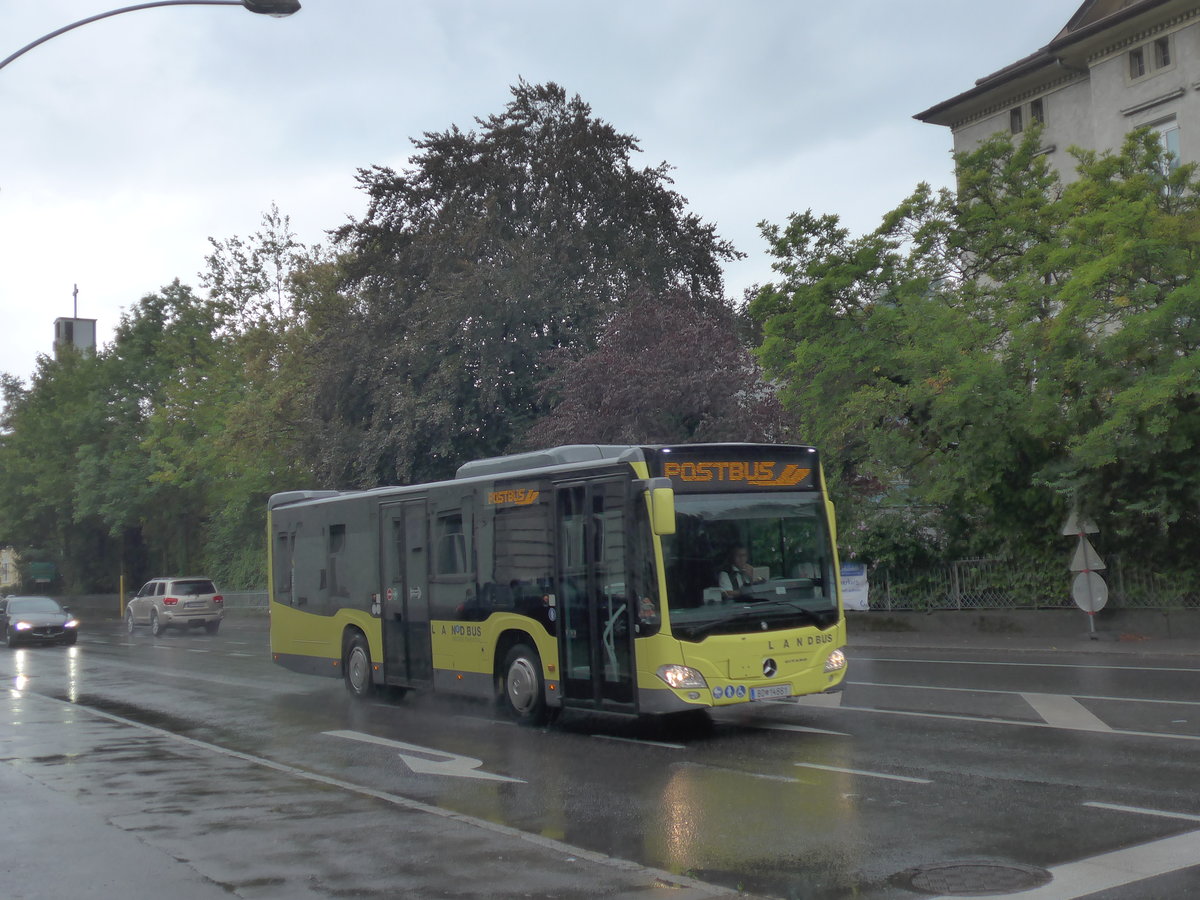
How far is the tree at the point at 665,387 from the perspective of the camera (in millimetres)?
28406

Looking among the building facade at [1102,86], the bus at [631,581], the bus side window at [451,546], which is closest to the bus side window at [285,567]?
the bus at [631,581]

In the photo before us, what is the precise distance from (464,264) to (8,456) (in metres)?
49.2

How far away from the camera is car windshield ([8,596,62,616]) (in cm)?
3556

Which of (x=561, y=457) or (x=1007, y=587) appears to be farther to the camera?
(x=1007, y=587)

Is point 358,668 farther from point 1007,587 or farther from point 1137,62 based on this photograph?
point 1137,62

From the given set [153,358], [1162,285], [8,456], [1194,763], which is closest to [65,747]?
[1194,763]

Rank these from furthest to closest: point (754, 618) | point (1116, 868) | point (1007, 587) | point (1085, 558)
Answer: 1. point (1007, 587)
2. point (1085, 558)
3. point (754, 618)
4. point (1116, 868)

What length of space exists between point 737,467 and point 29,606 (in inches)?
1184

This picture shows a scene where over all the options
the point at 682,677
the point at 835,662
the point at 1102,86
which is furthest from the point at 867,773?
the point at 1102,86

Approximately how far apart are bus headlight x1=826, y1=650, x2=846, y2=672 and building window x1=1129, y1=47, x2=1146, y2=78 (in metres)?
32.7

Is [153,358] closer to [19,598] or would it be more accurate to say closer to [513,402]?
[19,598]

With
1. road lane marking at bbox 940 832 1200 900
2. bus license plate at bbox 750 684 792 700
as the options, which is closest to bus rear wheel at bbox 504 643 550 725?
bus license plate at bbox 750 684 792 700

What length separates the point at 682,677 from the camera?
11273 mm

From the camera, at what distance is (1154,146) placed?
23.8 m
